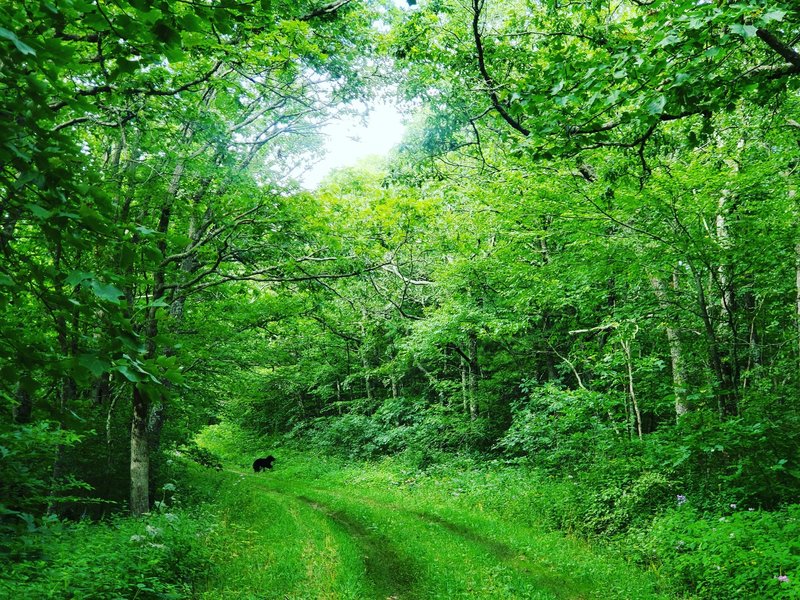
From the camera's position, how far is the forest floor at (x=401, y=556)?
21.9ft

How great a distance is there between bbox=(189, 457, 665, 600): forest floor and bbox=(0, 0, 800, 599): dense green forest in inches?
2.8

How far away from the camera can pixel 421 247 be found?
1571 cm

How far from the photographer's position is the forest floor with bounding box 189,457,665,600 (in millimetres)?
6680

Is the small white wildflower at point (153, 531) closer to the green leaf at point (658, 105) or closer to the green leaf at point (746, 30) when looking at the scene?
the green leaf at point (658, 105)

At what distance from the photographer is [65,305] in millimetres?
2037

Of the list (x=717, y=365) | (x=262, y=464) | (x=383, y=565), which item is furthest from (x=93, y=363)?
(x=262, y=464)

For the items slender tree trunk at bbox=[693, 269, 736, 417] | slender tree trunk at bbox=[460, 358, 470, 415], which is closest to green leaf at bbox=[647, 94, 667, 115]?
slender tree trunk at bbox=[693, 269, 736, 417]

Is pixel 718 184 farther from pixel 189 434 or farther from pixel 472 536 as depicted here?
pixel 189 434

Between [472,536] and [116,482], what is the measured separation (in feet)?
26.0

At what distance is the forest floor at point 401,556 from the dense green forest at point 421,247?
0.24 ft

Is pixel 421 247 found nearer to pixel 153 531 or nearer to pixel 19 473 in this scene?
pixel 153 531

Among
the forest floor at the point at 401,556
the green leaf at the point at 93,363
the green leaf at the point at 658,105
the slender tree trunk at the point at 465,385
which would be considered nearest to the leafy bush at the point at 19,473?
the forest floor at the point at 401,556

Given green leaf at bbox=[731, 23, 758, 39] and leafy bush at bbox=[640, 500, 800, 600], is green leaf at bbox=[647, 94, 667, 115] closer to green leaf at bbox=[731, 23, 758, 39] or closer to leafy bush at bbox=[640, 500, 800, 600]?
green leaf at bbox=[731, 23, 758, 39]

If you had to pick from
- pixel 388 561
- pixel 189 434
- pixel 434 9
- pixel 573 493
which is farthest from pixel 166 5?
pixel 189 434
